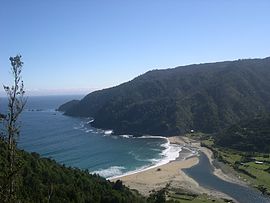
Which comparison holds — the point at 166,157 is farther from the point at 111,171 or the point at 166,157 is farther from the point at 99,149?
the point at 99,149

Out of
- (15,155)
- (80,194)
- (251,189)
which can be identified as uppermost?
(15,155)

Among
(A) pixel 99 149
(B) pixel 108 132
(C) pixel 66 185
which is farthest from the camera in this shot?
(B) pixel 108 132

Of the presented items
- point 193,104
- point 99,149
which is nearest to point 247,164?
point 99,149

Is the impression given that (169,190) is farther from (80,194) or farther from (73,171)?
(80,194)

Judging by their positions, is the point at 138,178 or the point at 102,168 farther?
the point at 102,168

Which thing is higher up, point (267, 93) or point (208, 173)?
point (267, 93)

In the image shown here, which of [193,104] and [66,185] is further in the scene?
[193,104]

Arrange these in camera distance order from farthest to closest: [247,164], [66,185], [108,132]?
[108,132] → [247,164] → [66,185]

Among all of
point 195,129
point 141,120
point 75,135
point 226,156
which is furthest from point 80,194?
point 141,120
